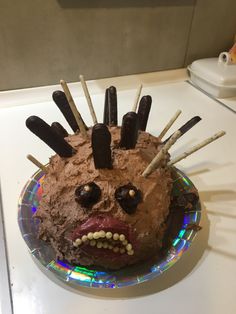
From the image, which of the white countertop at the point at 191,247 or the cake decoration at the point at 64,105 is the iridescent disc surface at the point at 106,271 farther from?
the cake decoration at the point at 64,105

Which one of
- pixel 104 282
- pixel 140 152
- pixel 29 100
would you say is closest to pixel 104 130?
pixel 140 152

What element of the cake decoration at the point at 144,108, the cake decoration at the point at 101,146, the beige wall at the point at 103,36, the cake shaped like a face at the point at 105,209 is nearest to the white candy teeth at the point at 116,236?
the cake shaped like a face at the point at 105,209

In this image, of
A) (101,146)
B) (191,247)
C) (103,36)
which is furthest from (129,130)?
(103,36)

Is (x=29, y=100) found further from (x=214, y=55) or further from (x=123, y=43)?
(x=214, y=55)

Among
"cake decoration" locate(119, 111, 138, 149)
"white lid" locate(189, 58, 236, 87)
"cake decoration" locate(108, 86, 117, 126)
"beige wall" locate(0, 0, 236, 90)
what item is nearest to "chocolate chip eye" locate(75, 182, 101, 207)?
"cake decoration" locate(119, 111, 138, 149)

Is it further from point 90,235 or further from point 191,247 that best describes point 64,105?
point 191,247
